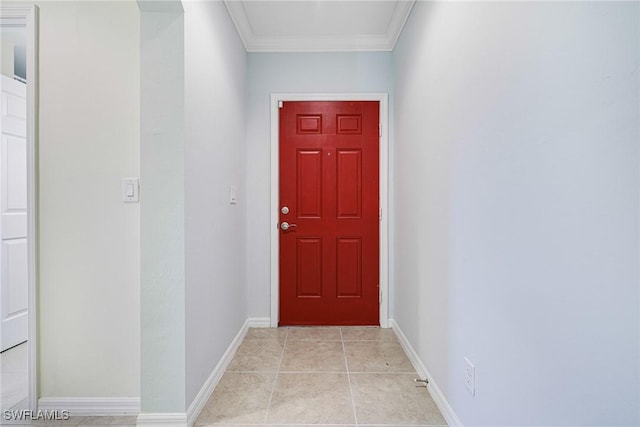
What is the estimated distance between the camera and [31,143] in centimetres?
157

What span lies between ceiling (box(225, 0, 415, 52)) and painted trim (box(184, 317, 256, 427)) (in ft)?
7.64

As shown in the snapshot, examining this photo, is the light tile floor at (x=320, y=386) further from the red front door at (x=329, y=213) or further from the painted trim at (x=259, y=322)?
the red front door at (x=329, y=213)

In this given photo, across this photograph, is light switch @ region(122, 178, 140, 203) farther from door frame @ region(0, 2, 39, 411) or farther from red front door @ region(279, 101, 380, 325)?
red front door @ region(279, 101, 380, 325)

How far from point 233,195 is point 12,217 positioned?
1.71 metres

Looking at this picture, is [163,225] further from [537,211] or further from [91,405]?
[537,211]

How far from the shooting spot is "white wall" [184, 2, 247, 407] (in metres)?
1.53

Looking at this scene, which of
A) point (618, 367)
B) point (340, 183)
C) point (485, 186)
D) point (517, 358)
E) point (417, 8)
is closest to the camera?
point (618, 367)

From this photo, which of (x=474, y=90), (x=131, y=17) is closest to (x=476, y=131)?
(x=474, y=90)

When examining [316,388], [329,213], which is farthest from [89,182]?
[329,213]

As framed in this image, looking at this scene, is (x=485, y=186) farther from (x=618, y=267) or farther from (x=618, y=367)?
(x=618, y=367)

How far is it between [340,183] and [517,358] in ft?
6.51

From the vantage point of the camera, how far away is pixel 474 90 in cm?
129

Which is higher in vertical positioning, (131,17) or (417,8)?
(417,8)

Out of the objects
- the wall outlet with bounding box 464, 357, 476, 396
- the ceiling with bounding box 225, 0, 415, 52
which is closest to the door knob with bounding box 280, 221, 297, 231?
the ceiling with bounding box 225, 0, 415, 52
